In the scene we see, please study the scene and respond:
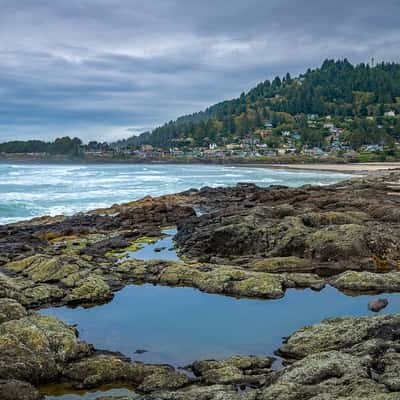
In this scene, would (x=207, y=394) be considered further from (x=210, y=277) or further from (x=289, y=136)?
(x=289, y=136)

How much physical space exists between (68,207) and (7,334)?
1088 inches

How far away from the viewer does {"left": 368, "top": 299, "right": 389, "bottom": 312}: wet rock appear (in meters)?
10.3

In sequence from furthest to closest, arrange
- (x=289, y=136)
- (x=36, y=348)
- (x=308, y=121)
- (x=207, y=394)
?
(x=308, y=121), (x=289, y=136), (x=36, y=348), (x=207, y=394)

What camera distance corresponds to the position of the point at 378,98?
18425 cm

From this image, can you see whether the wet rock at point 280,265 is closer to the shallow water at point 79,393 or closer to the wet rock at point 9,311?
the wet rock at point 9,311

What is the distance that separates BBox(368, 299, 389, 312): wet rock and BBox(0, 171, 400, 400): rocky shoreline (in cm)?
105

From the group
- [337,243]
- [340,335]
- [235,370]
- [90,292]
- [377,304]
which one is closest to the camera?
[235,370]

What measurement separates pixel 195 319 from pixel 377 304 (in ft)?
13.5

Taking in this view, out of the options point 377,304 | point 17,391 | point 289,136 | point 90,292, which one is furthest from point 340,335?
point 289,136

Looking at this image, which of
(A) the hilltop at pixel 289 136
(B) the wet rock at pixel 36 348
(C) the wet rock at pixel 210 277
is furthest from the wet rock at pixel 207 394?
(A) the hilltop at pixel 289 136

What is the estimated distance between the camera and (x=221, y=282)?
39.9 ft

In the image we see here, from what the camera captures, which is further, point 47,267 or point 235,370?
point 47,267

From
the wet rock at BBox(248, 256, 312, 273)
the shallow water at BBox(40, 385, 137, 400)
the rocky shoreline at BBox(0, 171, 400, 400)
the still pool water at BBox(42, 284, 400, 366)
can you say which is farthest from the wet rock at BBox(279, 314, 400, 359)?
the wet rock at BBox(248, 256, 312, 273)

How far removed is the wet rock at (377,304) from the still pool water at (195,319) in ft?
0.47
